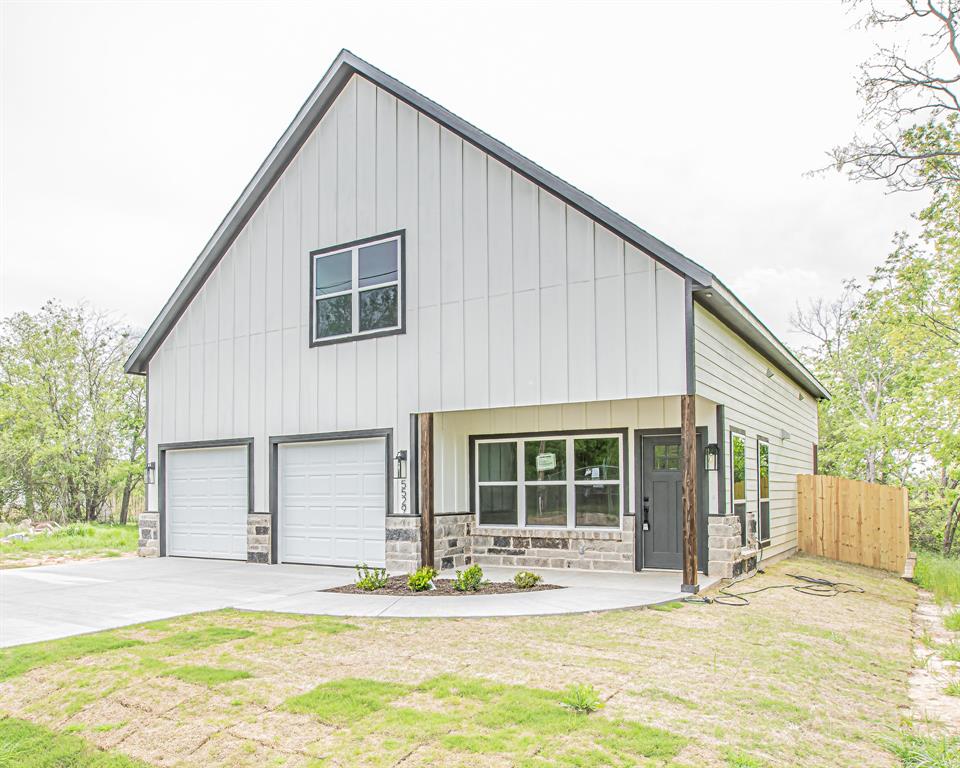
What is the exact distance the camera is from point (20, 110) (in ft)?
59.7

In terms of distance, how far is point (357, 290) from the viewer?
12.2m

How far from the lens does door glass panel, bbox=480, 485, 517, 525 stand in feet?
39.8

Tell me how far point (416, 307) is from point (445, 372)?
115cm

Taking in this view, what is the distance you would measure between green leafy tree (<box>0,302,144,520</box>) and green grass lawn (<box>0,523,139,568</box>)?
2.23 m

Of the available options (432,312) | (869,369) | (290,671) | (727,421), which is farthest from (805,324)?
(290,671)

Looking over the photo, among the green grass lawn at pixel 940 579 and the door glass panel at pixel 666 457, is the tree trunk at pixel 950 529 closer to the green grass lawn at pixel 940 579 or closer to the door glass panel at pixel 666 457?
the green grass lawn at pixel 940 579

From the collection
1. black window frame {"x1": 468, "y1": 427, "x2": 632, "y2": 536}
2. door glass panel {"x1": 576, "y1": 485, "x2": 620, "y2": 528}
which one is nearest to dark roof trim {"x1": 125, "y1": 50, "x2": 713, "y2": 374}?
black window frame {"x1": 468, "y1": 427, "x2": 632, "y2": 536}

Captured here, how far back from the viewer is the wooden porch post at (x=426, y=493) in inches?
436

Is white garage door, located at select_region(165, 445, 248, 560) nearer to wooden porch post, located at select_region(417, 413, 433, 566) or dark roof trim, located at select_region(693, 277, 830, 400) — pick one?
wooden porch post, located at select_region(417, 413, 433, 566)

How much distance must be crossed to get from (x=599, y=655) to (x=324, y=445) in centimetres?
733

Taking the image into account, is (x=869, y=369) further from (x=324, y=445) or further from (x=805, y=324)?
(x=324, y=445)

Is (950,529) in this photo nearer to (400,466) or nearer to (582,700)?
(400,466)

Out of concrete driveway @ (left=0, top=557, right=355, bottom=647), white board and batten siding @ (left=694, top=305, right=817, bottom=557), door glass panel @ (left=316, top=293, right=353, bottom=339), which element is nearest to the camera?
concrete driveway @ (left=0, top=557, right=355, bottom=647)

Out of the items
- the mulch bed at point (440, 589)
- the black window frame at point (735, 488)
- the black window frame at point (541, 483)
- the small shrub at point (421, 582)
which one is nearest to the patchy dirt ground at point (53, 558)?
the mulch bed at point (440, 589)
